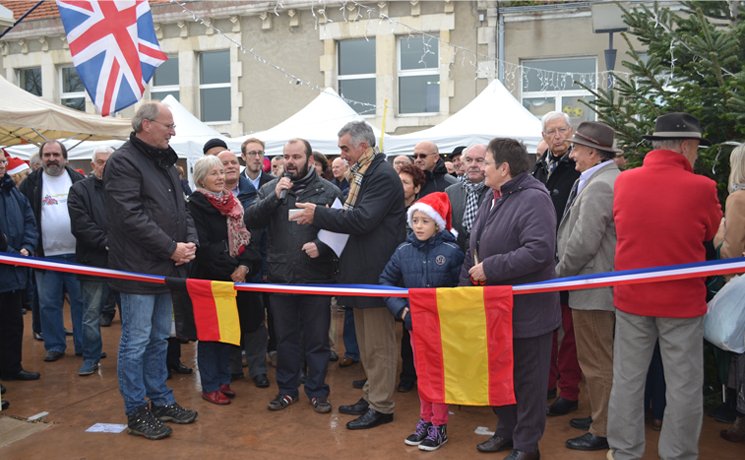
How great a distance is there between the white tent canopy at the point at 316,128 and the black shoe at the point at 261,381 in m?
6.28

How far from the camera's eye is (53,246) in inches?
Answer: 267

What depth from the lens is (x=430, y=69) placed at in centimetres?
1541

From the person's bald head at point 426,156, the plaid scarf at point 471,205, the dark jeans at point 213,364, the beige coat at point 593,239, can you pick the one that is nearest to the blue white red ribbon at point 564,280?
the beige coat at point 593,239

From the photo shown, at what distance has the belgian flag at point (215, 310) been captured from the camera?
502 cm

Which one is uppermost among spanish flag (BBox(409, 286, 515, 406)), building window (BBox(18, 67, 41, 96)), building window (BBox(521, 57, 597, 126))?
building window (BBox(18, 67, 41, 96))

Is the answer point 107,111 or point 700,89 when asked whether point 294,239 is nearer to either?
point 107,111

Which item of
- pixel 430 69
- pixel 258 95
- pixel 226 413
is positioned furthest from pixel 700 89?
pixel 258 95

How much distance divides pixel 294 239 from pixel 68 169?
318 cm

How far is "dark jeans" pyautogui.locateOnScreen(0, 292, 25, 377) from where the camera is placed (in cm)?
595

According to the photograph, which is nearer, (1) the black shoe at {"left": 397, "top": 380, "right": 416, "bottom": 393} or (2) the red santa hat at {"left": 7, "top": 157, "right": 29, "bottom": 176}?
(1) the black shoe at {"left": 397, "top": 380, "right": 416, "bottom": 393}

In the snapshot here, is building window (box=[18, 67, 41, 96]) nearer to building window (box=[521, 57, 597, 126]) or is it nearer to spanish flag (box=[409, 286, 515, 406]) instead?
building window (box=[521, 57, 597, 126])

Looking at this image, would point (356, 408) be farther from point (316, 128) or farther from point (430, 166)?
point (316, 128)

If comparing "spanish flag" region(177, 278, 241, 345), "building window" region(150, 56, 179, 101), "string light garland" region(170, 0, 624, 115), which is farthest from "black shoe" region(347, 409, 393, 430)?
"building window" region(150, 56, 179, 101)

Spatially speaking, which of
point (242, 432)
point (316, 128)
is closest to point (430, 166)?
point (242, 432)
